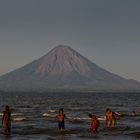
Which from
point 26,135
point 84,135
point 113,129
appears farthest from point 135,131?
point 26,135

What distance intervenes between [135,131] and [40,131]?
7.02 metres

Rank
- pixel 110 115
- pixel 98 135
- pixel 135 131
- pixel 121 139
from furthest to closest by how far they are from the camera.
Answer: pixel 110 115, pixel 135 131, pixel 98 135, pixel 121 139

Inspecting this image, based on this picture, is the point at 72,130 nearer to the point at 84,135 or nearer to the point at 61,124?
the point at 61,124

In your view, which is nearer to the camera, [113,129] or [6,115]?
[6,115]

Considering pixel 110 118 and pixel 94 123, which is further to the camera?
pixel 110 118

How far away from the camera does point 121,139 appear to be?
33.1 m

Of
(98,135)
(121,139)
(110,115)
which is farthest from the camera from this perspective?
(110,115)

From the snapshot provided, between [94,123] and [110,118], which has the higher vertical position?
[110,118]

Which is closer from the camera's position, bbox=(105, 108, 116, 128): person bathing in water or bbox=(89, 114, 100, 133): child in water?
bbox=(89, 114, 100, 133): child in water

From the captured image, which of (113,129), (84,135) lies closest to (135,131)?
(113,129)

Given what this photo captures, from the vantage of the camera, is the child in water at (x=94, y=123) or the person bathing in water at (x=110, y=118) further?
the person bathing in water at (x=110, y=118)

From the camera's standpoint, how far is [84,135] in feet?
116

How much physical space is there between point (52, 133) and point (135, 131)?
6107 mm

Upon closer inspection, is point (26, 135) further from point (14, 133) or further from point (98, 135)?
point (98, 135)
